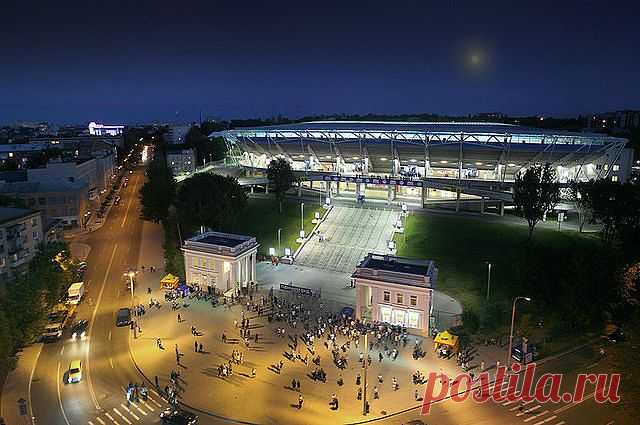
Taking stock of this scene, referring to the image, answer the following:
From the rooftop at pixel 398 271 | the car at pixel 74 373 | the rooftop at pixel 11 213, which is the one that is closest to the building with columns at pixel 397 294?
the rooftop at pixel 398 271

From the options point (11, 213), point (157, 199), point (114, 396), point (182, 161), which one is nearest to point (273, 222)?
point (157, 199)

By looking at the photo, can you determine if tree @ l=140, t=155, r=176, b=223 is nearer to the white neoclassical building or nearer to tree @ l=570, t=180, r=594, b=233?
the white neoclassical building

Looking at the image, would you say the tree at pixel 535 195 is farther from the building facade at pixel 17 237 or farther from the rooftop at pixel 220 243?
the building facade at pixel 17 237

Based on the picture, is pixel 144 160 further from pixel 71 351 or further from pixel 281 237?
pixel 71 351

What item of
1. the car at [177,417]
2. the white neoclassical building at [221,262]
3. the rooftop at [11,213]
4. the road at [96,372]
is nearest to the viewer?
the car at [177,417]

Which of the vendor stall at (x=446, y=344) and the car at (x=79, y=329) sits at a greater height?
the vendor stall at (x=446, y=344)

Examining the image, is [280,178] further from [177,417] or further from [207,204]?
[177,417]

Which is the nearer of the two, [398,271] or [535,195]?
[398,271]
